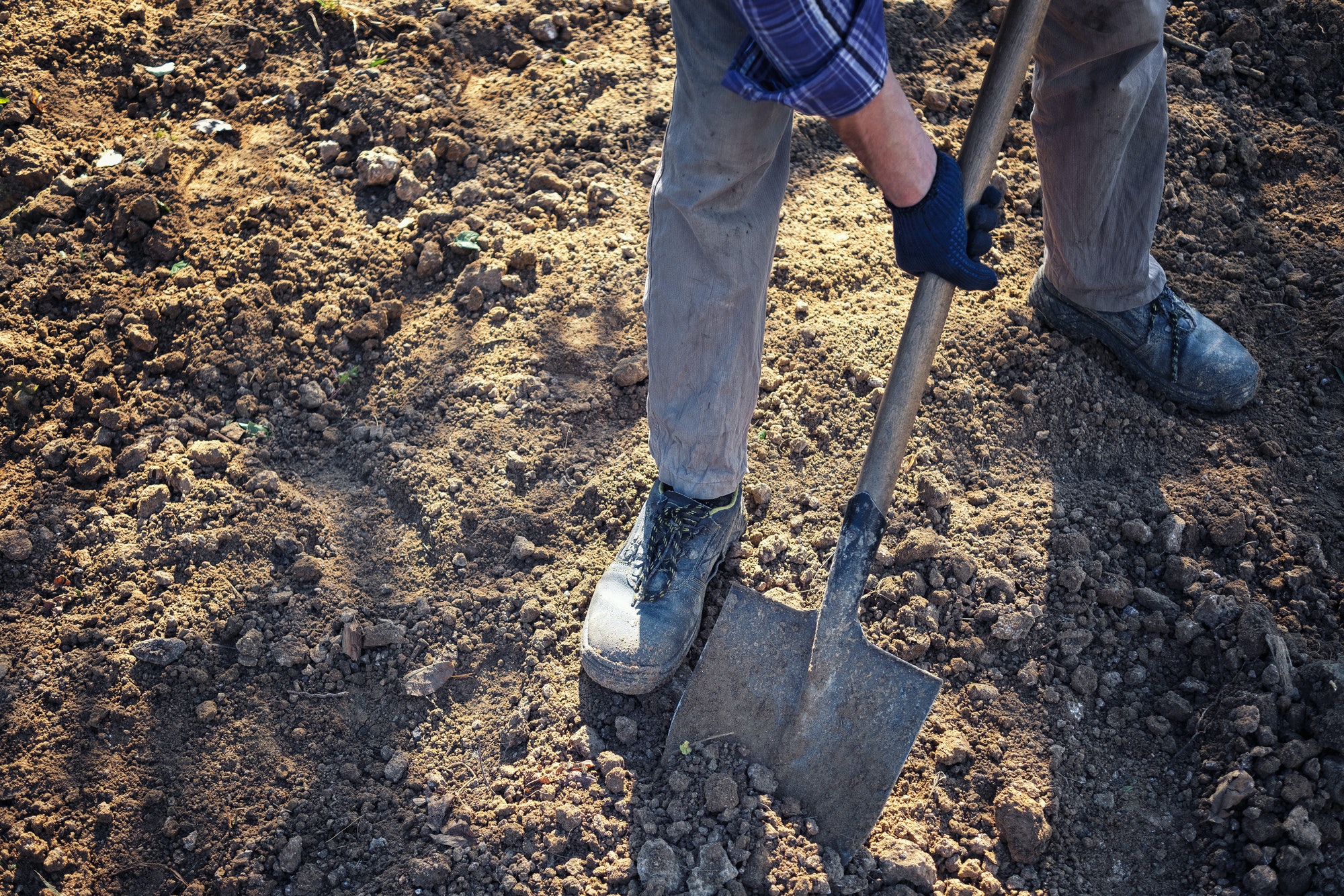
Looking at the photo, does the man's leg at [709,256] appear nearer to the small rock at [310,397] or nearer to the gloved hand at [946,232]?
the gloved hand at [946,232]

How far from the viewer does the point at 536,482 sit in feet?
8.05

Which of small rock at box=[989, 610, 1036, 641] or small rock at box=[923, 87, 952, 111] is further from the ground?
small rock at box=[923, 87, 952, 111]

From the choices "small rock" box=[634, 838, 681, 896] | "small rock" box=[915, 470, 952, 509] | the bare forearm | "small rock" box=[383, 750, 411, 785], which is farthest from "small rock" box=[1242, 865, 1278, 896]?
"small rock" box=[383, 750, 411, 785]

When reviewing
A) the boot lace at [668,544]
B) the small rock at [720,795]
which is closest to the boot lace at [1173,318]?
the boot lace at [668,544]

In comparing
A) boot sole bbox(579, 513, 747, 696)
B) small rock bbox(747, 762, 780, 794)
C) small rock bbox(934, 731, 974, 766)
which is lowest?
small rock bbox(747, 762, 780, 794)

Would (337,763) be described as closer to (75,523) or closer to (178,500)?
(178,500)

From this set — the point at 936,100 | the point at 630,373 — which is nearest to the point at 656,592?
the point at 630,373

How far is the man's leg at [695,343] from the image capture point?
5.49 ft

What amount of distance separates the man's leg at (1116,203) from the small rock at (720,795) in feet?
5.32

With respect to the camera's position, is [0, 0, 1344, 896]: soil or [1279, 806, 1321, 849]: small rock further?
[0, 0, 1344, 896]: soil

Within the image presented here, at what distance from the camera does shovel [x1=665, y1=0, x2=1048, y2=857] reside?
1888mm

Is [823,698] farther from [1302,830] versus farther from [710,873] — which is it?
[1302,830]

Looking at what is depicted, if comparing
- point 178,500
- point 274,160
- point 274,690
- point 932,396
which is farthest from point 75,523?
point 932,396

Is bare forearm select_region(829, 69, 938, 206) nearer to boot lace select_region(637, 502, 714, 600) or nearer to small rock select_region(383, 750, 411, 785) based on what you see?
boot lace select_region(637, 502, 714, 600)
